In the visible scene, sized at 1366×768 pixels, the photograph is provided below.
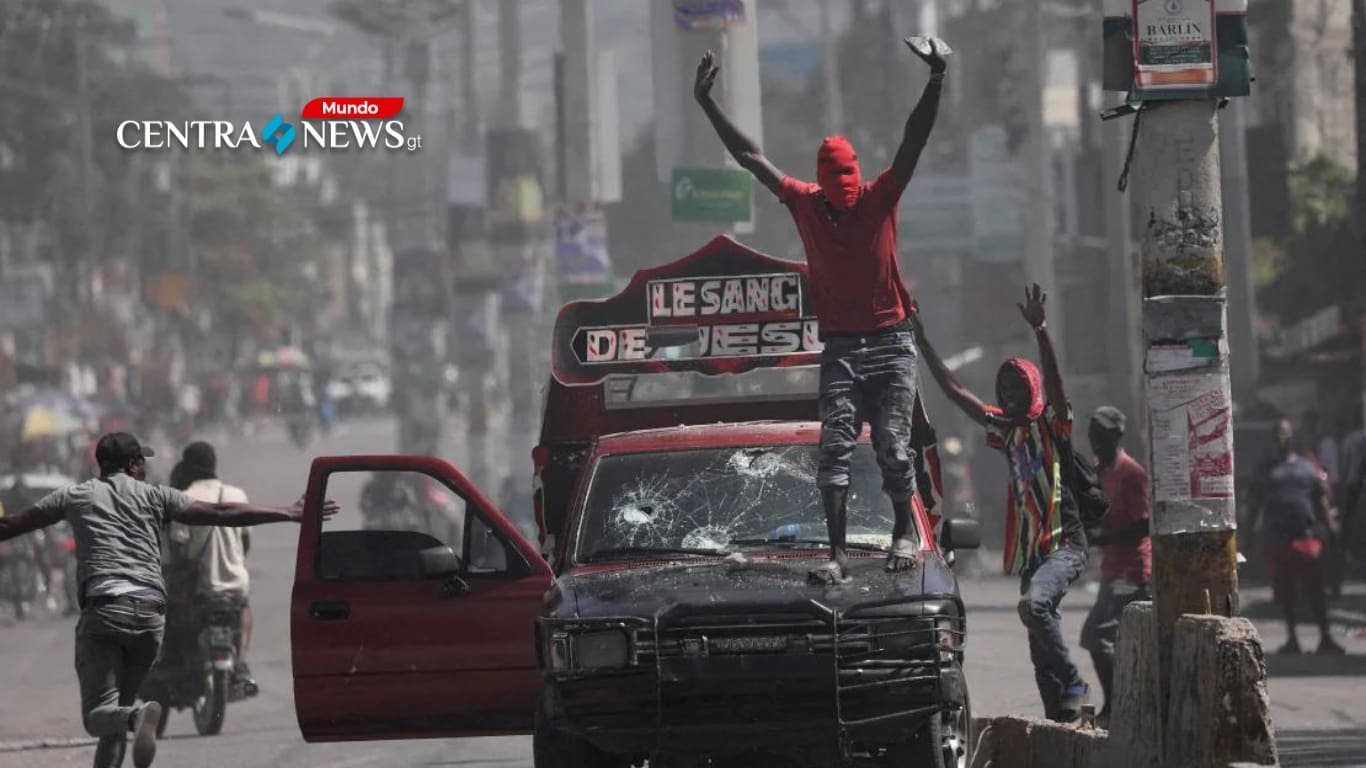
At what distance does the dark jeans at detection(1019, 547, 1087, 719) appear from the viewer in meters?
11.5

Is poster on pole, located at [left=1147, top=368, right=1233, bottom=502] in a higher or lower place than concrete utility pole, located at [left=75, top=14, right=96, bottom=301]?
lower

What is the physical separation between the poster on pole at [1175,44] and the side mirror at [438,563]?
10.6 feet

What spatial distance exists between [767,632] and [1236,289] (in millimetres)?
21884

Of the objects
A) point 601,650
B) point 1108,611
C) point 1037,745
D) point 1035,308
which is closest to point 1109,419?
point 1108,611

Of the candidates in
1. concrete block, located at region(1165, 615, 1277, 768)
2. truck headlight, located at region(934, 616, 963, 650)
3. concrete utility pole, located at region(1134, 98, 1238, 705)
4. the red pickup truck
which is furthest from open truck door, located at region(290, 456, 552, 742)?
concrete block, located at region(1165, 615, 1277, 768)

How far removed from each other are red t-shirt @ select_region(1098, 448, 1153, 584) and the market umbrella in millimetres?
35095

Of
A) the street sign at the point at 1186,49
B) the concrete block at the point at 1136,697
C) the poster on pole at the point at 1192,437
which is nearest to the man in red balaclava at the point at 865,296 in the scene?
the concrete block at the point at 1136,697

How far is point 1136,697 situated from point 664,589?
6.04 feet

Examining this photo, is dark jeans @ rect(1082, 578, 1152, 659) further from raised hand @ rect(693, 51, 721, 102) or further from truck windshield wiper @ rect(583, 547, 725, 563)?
raised hand @ rect(693, 51, 721, 102)

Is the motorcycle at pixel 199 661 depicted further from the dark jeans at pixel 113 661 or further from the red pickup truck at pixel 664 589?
the dark jeans at pixel 113 661

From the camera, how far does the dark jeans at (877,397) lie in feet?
32.4

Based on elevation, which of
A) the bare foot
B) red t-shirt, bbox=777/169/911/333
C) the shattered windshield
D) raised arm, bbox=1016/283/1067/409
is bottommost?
the bare foot

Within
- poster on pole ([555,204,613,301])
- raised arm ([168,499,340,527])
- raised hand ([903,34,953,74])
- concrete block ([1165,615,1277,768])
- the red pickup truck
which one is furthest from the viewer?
poster on pole ([555,204,613,301])

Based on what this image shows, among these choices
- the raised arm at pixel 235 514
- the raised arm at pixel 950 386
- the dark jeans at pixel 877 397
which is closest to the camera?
the dark jeans at pixel 877 397
